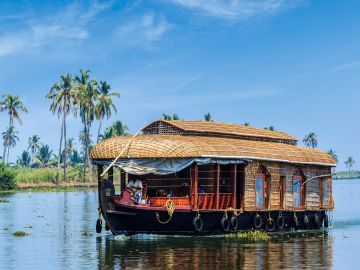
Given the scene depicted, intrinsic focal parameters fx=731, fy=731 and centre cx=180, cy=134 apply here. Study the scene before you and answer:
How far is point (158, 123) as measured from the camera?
91.7 feet

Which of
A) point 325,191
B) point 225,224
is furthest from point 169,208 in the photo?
point 325,191

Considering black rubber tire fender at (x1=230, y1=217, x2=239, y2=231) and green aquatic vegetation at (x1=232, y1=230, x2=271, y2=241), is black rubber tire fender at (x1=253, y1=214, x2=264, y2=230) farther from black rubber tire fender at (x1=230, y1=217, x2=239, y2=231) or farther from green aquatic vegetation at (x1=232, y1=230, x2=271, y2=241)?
black rubber tire fender at (x1=230, y1=217, x2=239, y2=231)

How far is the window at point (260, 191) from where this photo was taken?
1088 inches

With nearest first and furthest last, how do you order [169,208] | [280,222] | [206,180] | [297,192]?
[169,208] → [206,180] → [280,222] → [297,192]

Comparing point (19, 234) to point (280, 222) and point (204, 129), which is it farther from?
point (280, 222)

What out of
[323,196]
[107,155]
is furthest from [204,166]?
[323,196]

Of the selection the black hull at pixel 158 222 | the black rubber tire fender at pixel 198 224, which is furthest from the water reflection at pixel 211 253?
the black rubber tire fender at pixel 198 224

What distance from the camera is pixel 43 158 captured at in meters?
126

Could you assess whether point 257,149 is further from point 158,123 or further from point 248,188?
point 158,123

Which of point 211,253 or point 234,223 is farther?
point 234,223

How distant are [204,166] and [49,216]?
50.5ft

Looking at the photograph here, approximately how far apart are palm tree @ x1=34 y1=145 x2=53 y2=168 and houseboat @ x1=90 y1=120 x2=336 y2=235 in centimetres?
9682

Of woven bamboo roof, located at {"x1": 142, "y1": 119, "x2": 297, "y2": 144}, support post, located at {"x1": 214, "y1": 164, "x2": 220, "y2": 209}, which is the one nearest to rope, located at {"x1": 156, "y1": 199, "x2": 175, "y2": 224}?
support post, located at {"x1": 214, "y1": 164, "x2": 220, "y2": 209}

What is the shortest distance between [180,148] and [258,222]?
17.5ft
